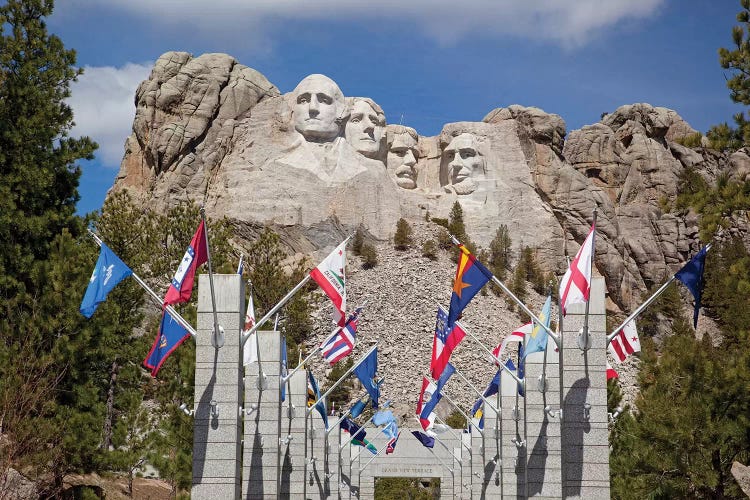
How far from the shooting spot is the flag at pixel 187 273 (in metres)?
19.2

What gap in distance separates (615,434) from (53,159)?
20.7 metres

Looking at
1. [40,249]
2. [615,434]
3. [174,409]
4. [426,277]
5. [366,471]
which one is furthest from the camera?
[426,277]

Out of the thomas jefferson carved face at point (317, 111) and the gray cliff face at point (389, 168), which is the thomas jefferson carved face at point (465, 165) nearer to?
the gray cliff face at point (389, 168)

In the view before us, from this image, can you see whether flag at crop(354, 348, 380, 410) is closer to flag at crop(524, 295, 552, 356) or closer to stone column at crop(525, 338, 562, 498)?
stone column at crop(525, 338, 562, 498)

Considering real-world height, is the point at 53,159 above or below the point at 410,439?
above

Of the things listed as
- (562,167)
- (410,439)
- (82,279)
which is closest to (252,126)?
(562,167)

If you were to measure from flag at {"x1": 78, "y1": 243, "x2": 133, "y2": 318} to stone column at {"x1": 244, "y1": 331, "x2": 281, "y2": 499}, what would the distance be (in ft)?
17.4

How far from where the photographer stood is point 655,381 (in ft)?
85.4

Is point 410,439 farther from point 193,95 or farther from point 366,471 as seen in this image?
point 193,95

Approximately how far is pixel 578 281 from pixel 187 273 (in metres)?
6.73

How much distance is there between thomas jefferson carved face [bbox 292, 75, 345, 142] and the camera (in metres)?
73.7

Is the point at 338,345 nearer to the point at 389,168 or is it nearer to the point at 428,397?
the point at 428,397

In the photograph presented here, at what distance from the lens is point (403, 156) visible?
79.6 meters

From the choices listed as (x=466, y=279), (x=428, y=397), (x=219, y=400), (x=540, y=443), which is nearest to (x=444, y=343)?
(x=540, y=443)
